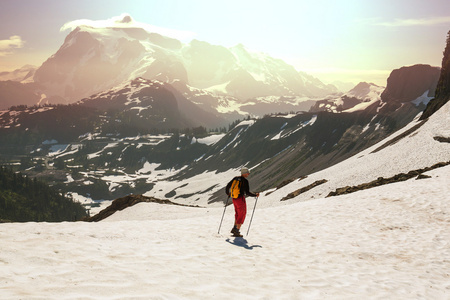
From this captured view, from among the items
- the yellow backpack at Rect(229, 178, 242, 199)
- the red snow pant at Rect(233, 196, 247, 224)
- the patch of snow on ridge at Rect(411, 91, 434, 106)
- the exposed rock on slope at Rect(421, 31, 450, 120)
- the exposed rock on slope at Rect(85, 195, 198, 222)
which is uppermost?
the patch of snow on ridge at Rect(411, 91, 434, 106)

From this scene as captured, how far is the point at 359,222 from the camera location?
65.5ft

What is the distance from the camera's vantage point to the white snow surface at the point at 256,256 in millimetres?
9070

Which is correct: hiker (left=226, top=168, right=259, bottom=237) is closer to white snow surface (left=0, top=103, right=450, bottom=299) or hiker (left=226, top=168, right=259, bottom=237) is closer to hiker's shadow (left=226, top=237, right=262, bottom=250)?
hiker's shadow (left=226, top=237, right=262, bottom=250)

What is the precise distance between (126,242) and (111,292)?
6.59m

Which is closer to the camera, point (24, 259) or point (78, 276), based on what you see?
point (78, 276)

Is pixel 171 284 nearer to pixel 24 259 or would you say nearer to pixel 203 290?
pixel 203 290

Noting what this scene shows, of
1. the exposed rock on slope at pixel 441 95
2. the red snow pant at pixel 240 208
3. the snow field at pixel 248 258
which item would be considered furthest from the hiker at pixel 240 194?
the exposed rock on slope at pixel 441 95

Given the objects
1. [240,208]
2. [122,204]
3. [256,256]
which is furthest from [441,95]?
[256,256]

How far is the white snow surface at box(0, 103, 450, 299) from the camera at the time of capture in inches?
357

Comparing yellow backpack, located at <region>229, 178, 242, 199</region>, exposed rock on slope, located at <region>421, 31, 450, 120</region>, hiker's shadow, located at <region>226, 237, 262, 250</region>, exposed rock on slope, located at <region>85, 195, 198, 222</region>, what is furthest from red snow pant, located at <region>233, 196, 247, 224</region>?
exposed rock on slope, located at <region>421, 31, 450, 120</region>

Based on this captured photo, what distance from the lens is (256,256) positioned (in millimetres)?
13586

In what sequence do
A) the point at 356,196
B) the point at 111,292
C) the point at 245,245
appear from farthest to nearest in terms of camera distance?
the point at 356,196 → the point at 245,245 → the point at 111,292

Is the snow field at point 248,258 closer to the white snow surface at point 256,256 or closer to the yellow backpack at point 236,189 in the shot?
the white snow surface at point 256,256

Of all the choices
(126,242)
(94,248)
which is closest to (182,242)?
(126,242)
